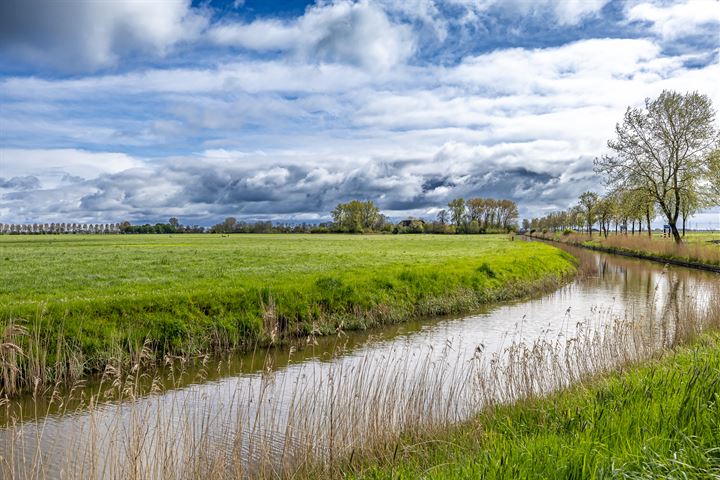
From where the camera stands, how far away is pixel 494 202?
552ft

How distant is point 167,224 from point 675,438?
15934 cm

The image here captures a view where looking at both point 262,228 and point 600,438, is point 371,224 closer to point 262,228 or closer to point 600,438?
point 262,228

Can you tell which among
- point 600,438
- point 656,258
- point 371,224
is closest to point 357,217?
point 371,224

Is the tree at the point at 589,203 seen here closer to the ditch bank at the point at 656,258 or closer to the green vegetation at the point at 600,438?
the ditch bank at the point at 656,258

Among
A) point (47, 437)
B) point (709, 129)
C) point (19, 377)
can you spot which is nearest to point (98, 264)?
point (19, 377)

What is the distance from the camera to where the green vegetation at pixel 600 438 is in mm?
3980

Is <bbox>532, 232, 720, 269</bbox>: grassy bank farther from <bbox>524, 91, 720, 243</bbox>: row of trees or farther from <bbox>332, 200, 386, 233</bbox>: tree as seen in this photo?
<bbox>332, 200, 386, 233</bbox>: tree

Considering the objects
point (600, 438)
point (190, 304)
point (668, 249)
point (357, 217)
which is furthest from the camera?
point (357, 217)

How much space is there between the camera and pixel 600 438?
475 centimetres

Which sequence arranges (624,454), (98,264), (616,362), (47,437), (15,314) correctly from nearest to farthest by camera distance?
(624,454), (47,437), (616,362), (15,314), (98,264)

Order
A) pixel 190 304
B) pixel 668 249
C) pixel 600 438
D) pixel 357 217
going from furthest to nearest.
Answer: pixel 357 217 → pixel 668 249 → pixel 190 304 → pixel 600 438

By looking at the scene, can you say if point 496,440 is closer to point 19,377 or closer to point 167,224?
point 19,377

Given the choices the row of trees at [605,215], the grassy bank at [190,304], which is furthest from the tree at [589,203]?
the grassy bank at [190,304]

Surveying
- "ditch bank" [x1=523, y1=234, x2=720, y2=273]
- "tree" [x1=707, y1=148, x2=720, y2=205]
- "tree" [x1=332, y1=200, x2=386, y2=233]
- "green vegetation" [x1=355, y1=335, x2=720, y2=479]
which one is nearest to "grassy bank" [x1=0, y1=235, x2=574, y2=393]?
"green vegetation" [x1=355, y1=335, x2=720, y2=479]
